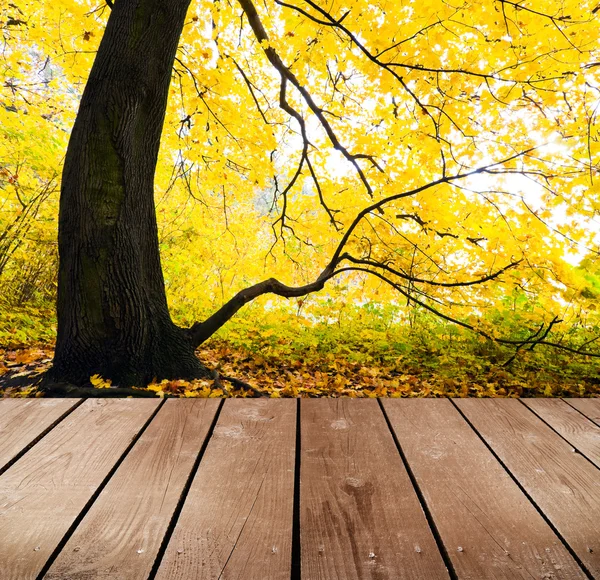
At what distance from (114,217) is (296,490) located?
2350mm

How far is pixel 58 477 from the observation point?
1208 millimetres

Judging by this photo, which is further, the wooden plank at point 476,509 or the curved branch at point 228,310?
the curved branch at point 228,310

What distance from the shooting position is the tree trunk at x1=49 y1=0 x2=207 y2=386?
117 inches

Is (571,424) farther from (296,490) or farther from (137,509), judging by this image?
(137,509)

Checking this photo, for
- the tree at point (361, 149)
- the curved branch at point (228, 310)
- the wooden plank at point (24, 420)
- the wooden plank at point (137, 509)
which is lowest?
the wooden plank at point (137, 509)

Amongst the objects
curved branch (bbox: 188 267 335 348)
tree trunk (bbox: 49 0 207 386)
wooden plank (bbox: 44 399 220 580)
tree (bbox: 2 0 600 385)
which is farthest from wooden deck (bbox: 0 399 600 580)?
curved branch (bbox: 188 267 335 348)

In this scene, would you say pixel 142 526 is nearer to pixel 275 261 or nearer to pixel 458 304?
pixel 458 304

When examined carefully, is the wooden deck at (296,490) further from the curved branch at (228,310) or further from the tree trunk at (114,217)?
the curved branch at (228,310)

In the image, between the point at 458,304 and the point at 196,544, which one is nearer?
the point at 196,544

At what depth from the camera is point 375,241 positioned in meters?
4.55

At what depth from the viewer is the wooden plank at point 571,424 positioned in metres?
1.43

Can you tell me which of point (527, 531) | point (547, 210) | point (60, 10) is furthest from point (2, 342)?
point (547, 210)

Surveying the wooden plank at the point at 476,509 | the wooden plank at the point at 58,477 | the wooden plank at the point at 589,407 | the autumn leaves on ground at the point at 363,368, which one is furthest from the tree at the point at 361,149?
the wooden plank at the point at 476,509

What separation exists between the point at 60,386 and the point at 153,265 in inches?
36.8
